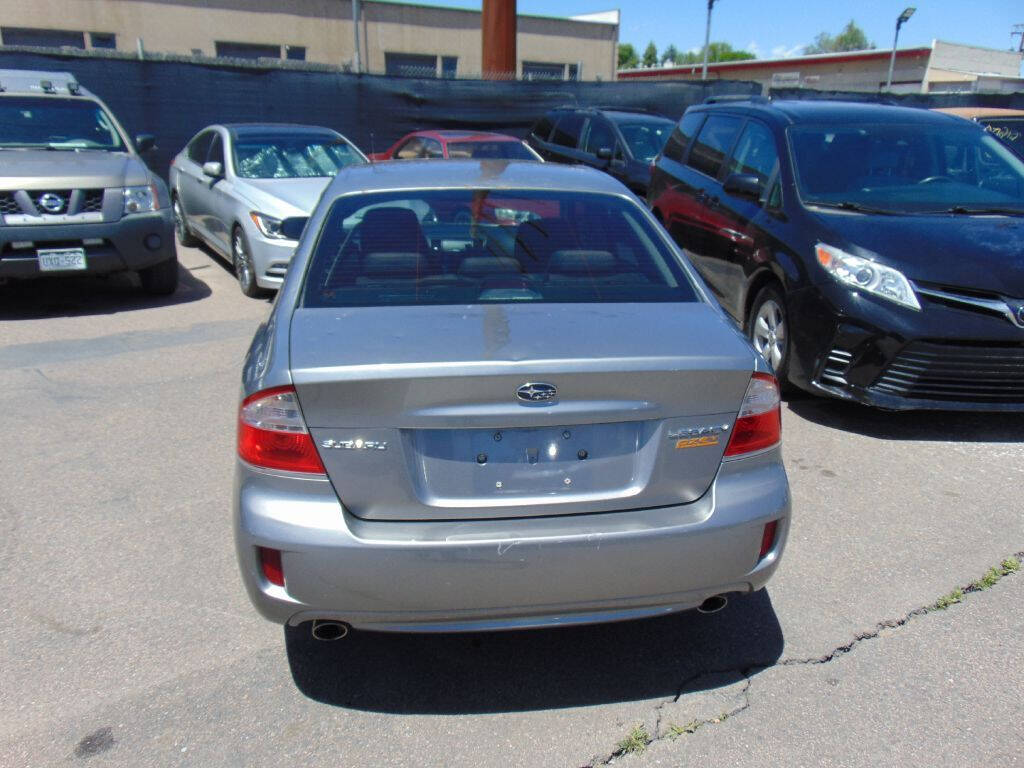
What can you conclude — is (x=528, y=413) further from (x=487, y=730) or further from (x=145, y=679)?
(x=145, y=679)

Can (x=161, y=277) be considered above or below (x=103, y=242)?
below

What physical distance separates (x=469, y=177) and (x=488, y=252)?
586 millimetres

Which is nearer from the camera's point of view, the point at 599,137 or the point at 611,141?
the point at 611,141

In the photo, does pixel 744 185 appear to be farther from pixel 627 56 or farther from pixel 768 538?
pixel 627 56

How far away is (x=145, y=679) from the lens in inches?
113

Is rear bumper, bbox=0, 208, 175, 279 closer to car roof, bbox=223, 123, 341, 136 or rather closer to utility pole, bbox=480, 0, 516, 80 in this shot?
car roof, bbox=223, 123, 341, 136

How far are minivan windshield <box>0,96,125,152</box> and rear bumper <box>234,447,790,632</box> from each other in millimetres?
6950

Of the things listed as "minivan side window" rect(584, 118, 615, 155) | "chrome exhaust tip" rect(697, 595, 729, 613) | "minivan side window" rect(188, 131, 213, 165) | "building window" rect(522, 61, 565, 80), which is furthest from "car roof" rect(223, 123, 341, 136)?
"building window" rect(522, 61, 565, 80)

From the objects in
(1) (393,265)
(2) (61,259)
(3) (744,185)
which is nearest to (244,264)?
(2) (61,259)

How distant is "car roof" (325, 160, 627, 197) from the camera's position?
366cm

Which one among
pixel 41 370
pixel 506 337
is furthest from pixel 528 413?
pixel 41 370

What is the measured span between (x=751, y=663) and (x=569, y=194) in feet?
6.42

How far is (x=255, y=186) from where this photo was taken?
8305 mm

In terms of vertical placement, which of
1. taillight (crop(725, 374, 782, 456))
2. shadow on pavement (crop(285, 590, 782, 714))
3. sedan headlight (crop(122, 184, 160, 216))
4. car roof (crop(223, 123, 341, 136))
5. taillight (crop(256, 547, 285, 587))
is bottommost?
shadow on pavement (crop(285, 590, 782, 714))
